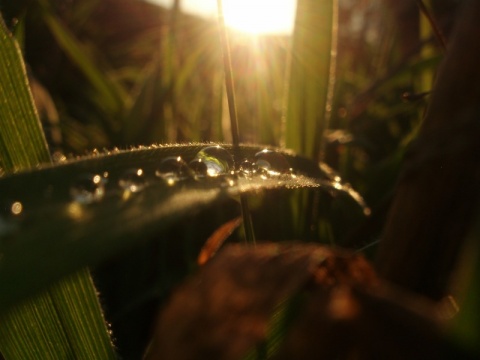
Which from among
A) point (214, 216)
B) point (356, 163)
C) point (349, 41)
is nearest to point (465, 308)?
point (214, 216)

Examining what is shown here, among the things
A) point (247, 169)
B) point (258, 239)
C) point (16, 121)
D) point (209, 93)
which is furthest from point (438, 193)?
point (209, 93)

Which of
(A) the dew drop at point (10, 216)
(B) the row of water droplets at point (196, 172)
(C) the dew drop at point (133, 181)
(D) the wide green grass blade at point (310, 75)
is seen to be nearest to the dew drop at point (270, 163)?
(B) the row of water droplets at point (196, 172)

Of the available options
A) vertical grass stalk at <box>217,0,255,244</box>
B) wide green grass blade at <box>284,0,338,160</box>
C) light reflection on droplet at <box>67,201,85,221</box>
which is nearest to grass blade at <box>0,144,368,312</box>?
light reflection on droplet at <box>67,201,85,221</box>

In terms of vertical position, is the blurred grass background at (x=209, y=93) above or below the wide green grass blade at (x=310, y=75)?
below

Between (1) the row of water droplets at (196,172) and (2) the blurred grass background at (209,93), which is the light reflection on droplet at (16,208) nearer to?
(1) the row of water droplets at (196,172)

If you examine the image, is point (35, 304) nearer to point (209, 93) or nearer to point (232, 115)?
point (232, 115)
